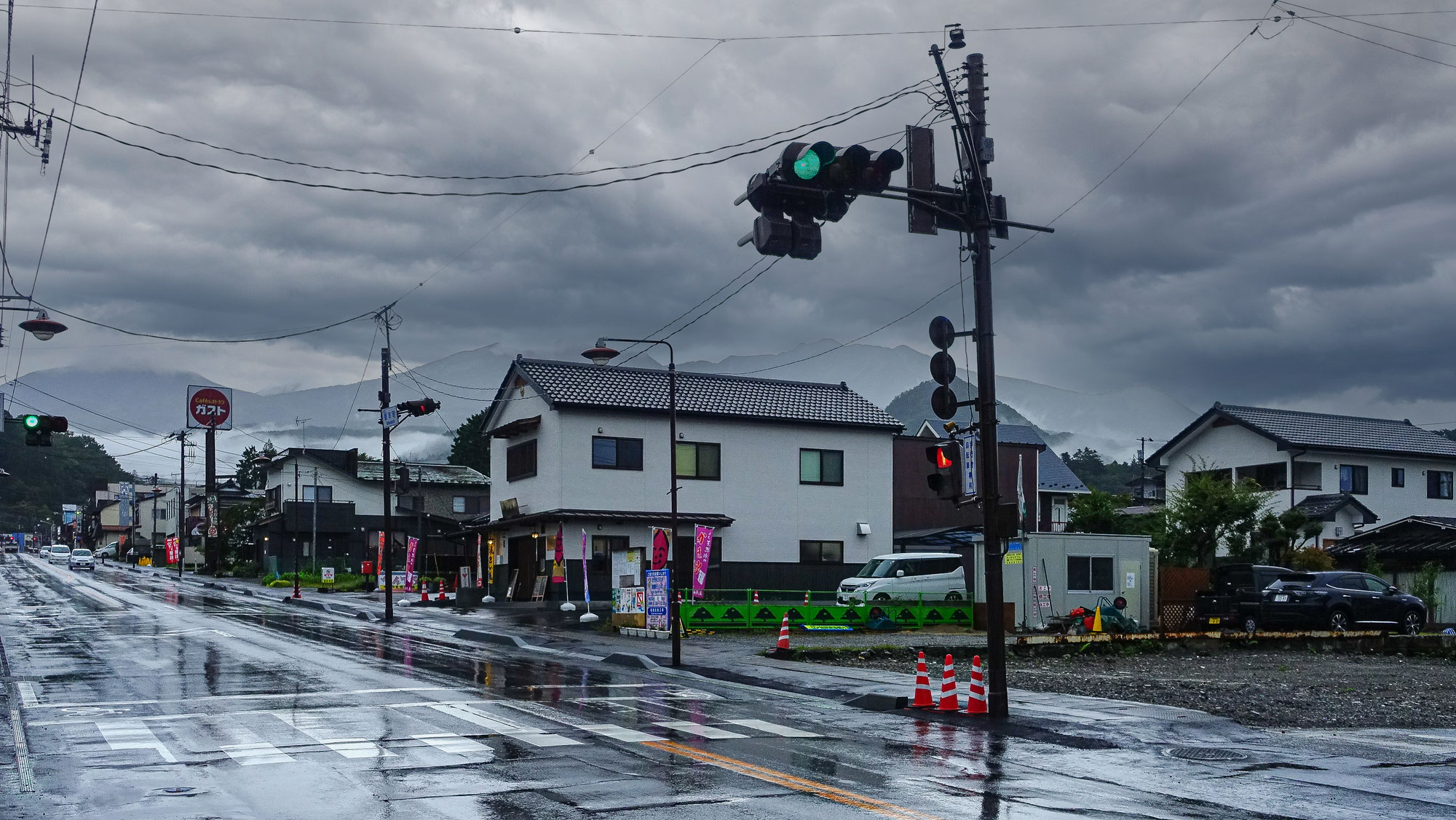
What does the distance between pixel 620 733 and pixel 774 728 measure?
2.07 metres

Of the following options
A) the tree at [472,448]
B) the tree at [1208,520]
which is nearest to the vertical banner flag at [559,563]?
the tree at [1208,520]

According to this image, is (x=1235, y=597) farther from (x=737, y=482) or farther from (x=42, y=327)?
(x=42, y=327)

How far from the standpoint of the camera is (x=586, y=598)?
38.2 meters

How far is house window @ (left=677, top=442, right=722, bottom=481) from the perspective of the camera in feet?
149

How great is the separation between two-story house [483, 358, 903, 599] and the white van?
7446mm

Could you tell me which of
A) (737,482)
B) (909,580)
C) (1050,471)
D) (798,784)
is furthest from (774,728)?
(1050,471)

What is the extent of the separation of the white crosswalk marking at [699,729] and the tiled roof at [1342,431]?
4711 centimetres

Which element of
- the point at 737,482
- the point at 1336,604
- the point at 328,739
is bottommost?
the point at 1336,604

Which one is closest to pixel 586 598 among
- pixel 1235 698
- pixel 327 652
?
pixel 327 652

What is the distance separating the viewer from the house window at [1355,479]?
184 ft


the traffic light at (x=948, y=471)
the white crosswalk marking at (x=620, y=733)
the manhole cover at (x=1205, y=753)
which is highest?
the traffic light at (x=948, y=471)

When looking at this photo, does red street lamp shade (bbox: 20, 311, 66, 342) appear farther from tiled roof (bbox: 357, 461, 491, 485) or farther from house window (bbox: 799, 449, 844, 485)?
tiled roof (bbox: 357, 461, 491, 485)

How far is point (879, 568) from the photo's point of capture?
39.2 metres

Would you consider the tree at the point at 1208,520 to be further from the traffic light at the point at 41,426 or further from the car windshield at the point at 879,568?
the traffic light at the point at 41,426
